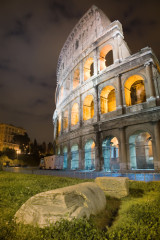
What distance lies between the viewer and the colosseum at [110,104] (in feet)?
50.1

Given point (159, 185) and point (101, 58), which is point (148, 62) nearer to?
point (101, 58)

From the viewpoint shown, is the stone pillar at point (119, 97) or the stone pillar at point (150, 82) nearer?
the stone pillar at point (150, 82)

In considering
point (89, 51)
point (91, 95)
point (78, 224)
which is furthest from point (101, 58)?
point (78, 224)

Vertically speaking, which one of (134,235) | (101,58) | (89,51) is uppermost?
(89,51)

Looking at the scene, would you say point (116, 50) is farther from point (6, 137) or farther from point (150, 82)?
point (6, 137)

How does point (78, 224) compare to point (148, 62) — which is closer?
point (78, 224)

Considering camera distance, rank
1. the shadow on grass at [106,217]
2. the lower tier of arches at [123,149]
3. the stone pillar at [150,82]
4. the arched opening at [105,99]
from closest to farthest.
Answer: the shadow on grass at [106,217] → the lower tier of arches at [123,149] → the stone pillar at [150,82] → the arched opening at [105,99]

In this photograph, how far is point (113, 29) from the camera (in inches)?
778

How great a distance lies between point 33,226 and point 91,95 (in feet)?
62.8

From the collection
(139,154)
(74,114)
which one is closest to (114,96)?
(74,114)

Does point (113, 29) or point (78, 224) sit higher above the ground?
point (113, 29)

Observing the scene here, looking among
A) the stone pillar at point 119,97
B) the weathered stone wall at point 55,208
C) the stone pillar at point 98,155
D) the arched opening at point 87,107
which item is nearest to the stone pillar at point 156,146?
the stone pillar at point 119,97

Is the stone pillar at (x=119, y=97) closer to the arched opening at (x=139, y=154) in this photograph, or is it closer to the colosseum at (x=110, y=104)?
the colosseum at (x=110, y=104)

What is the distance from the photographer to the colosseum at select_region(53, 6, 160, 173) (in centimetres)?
1527
